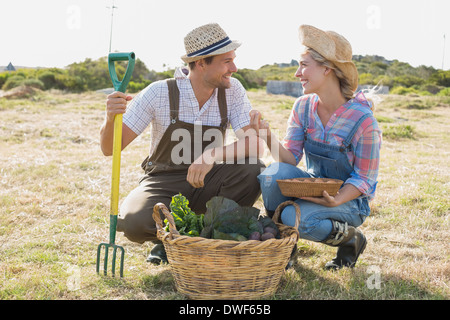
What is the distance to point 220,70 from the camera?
302 cm

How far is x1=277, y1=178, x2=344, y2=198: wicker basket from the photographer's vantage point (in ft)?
8.34

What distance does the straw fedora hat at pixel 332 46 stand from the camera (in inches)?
106

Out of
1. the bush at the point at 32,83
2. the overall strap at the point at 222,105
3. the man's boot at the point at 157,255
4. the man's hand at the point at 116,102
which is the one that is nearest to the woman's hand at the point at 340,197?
the overall strap at the point at 222,105

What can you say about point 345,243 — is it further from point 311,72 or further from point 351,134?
point 311,72

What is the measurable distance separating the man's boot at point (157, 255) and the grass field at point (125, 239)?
0.06 meters

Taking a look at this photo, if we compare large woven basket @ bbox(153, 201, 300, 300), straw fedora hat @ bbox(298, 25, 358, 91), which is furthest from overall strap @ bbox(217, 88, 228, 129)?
large woven basket @ bbox(153, 201, 300, 300)

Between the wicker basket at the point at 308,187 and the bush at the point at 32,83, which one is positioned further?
the bush at the point at 32,83

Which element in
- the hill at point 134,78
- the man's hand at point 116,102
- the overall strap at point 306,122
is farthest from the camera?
the hill at point 134,78

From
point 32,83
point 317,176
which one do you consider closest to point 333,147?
point 317,176

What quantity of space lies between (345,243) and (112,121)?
58.8 inches

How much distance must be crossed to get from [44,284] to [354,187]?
173 centimetres

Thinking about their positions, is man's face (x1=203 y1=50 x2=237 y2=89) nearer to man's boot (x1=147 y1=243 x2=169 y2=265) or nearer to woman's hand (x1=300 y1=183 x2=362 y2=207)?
woman's hand (x1=300 y1=183 x2=362 y2=207)

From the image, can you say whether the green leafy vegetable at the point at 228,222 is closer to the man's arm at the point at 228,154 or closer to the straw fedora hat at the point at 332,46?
the man's arm at the point at 228,154
